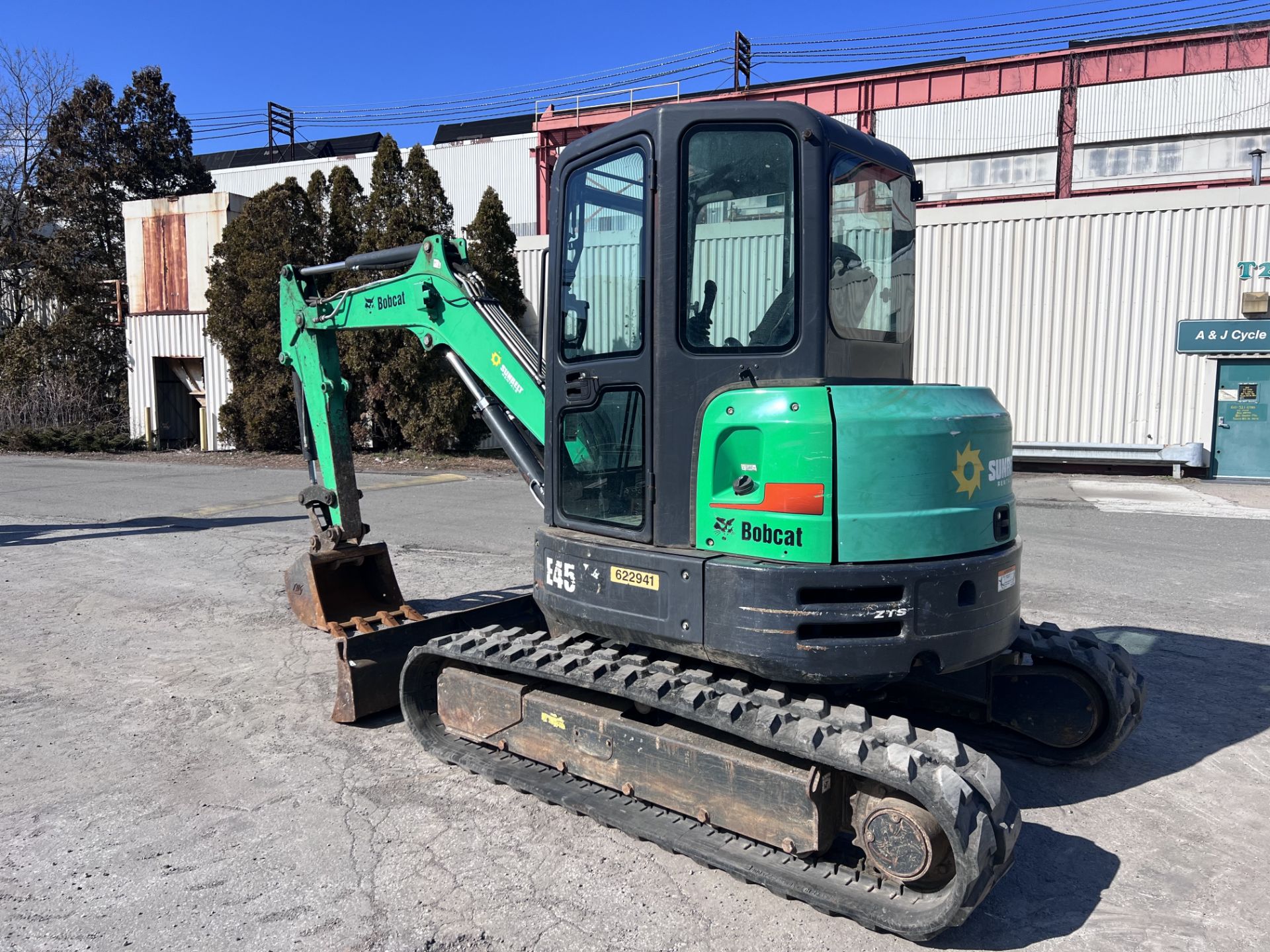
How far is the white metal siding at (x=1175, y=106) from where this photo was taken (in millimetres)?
23812

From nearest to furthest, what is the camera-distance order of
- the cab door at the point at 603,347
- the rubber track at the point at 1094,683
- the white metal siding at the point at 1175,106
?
1. the cab door at the point at 603,347
2. the rubber track at the point at 1094,683
3. the white metal siding at the point at 1175,106

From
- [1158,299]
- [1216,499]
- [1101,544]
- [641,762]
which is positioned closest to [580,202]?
[641,762]

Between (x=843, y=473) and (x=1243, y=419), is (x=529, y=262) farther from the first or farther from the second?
(x=843, y=473)

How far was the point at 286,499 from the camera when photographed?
46.3 feet

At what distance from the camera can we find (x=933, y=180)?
26000mm

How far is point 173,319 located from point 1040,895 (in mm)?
26349

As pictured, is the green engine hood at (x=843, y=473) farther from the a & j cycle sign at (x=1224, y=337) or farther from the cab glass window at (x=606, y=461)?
the a & j cycle sign at (x=1224, y=337)

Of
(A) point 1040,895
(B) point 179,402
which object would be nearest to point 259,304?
(B) point 179,402

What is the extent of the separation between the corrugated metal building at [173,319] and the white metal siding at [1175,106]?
23496 mm

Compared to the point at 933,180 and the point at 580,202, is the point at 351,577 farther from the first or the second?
the point at 933,180

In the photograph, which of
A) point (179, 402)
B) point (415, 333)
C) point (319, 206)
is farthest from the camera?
point (179, 402)

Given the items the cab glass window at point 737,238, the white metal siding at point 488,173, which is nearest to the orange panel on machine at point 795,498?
the cab glass window at point 737,238

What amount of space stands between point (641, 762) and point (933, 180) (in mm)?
25616

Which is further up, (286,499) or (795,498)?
(795,498)
